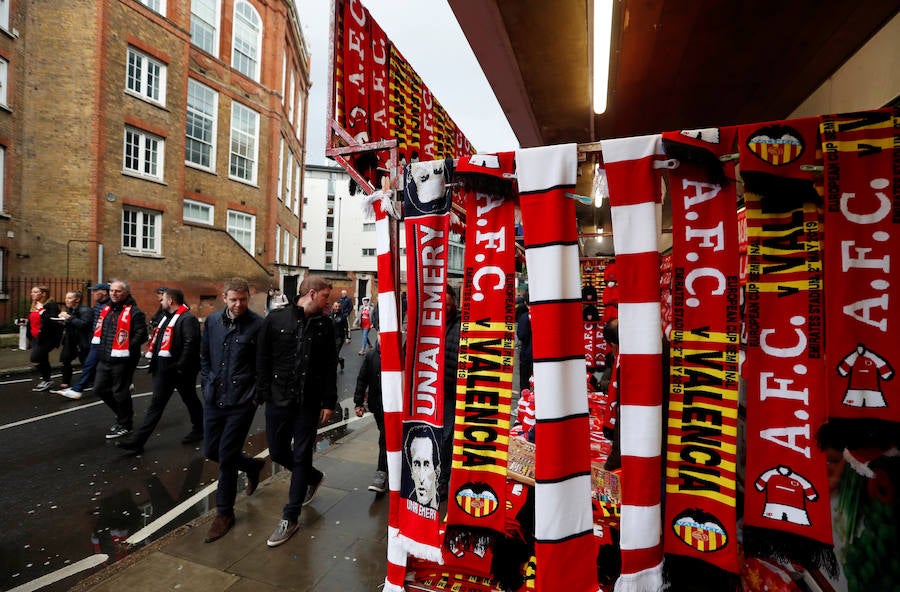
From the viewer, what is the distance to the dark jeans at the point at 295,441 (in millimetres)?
3617

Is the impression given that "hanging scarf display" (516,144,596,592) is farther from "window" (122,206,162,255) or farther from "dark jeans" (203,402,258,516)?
"window" (122,206,162,255)

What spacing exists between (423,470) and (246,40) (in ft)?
81.4

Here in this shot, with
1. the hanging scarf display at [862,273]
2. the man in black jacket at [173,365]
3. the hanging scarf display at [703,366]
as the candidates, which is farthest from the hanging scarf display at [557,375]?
the man in black jacket at [173,365]

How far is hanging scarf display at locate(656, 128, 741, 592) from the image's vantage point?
1.80 m

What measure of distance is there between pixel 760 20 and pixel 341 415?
7.05 meters

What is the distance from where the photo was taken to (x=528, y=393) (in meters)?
4.13

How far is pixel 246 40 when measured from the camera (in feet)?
68.2

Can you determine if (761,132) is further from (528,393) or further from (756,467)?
(528,393)

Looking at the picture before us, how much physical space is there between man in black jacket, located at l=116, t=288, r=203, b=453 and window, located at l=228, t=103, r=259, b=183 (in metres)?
17.2

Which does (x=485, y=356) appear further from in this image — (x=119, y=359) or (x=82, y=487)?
(x=119, y=359)

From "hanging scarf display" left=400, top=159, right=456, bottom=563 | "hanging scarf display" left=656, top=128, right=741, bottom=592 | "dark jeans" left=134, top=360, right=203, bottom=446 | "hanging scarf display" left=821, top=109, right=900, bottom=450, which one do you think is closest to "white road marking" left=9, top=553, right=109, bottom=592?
"dark jeans" left=134, top=360, right=203, bottom=446

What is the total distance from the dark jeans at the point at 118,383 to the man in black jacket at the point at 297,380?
3198mm

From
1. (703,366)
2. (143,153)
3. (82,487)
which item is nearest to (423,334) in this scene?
(703,366)

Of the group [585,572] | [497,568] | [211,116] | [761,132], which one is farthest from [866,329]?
[211,116]
